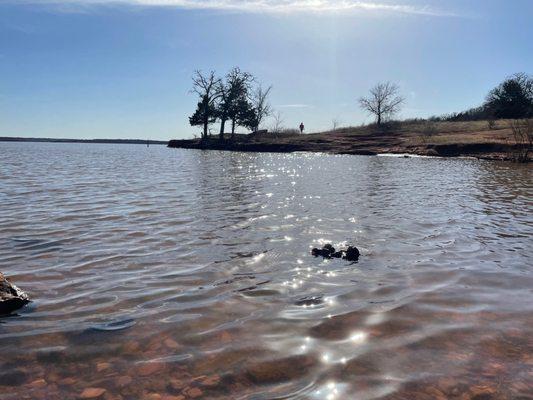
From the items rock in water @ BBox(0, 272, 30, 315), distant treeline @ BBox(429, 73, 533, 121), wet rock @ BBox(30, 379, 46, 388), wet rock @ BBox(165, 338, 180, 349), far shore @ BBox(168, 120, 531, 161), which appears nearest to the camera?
wet rock @ BBox(30, 379, 46, 388)

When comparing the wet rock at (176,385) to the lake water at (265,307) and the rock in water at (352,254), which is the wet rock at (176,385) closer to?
the lake water at (265,307)

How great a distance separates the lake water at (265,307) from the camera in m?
2.97

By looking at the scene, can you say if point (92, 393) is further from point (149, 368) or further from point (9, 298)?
point (9, 298)

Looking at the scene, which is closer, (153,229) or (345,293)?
(345,293)

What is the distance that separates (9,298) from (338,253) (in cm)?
400

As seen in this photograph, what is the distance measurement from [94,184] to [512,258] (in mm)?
13545

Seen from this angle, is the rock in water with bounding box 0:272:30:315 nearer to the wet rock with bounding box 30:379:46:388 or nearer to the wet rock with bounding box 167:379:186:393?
the wet rock with bounding box 30:379:46:388

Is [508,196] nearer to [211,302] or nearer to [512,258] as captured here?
[512,258]

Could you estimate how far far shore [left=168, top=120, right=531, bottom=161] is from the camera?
3491cm

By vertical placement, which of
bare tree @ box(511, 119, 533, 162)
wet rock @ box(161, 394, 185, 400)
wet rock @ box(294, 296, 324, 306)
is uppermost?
bare tree @ box(511, 119, 533, 162)

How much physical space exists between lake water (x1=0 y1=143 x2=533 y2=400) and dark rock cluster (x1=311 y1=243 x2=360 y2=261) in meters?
0.15

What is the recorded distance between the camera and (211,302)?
4406mm

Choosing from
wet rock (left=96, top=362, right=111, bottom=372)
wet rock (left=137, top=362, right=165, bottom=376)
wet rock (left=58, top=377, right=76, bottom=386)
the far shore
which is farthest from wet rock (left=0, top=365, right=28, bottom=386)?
the far shore

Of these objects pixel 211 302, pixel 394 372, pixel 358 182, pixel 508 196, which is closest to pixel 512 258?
pixel 394 372
